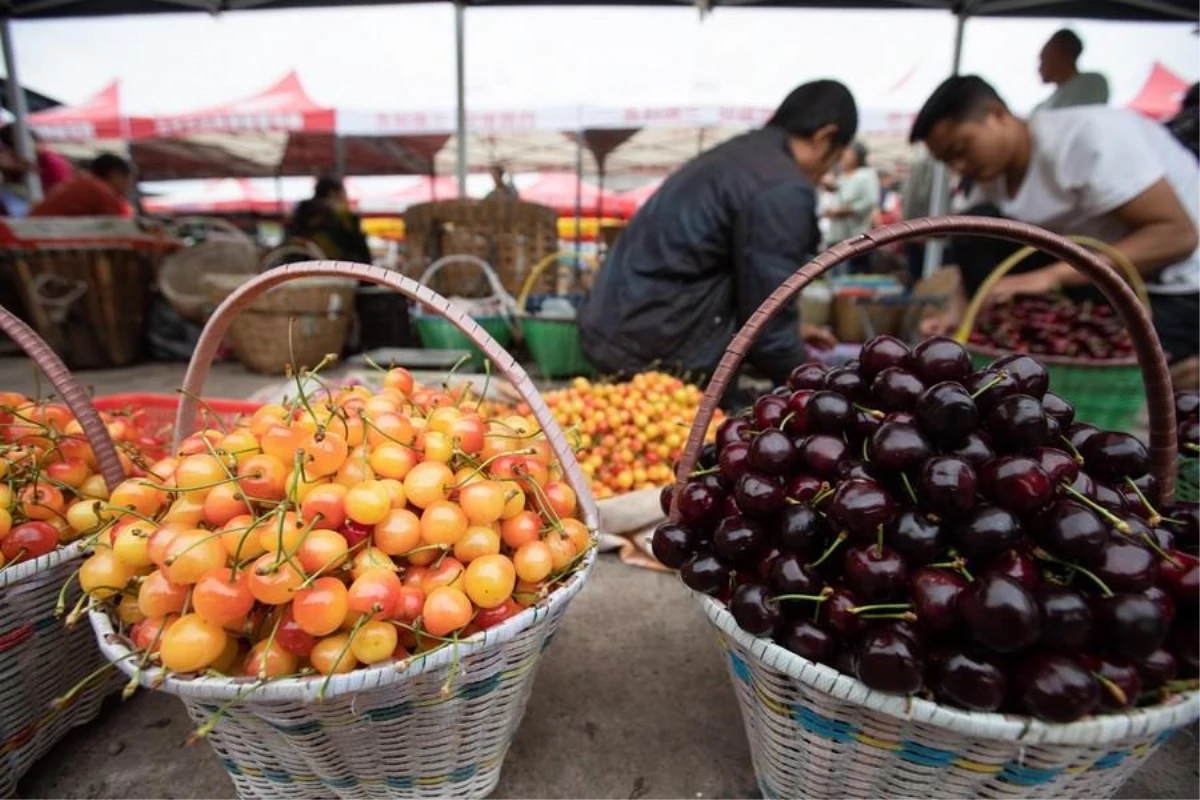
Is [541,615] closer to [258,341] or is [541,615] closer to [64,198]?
[258,341]

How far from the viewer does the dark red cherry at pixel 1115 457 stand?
3.30 feet

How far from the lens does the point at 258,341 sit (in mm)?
4453

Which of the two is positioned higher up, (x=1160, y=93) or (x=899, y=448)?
(x=1160, y=93)

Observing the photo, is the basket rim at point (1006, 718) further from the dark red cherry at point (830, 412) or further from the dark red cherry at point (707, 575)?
the dark red cherry at point (830, 412)

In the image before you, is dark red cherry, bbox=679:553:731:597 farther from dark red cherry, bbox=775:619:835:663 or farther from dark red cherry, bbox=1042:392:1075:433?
dark red cherry, bbox=1042:392:1075:433

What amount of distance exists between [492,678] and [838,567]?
0.57 meters

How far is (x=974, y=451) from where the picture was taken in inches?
36.6

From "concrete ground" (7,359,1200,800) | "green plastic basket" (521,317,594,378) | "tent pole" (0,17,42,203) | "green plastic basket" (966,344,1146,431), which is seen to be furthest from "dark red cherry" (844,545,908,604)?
"tent pole" (0,17,42,203)

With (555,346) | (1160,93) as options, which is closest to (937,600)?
(555,346)

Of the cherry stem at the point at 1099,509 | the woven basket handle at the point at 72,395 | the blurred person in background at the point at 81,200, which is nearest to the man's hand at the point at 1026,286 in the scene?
the cherry stem at the point at 1099,509

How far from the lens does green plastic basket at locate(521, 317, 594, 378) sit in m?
4.06

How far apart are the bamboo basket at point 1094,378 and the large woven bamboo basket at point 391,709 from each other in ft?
6.57

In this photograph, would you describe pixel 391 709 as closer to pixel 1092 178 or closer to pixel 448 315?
pixel 448 315

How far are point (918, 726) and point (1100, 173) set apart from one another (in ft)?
8.98
